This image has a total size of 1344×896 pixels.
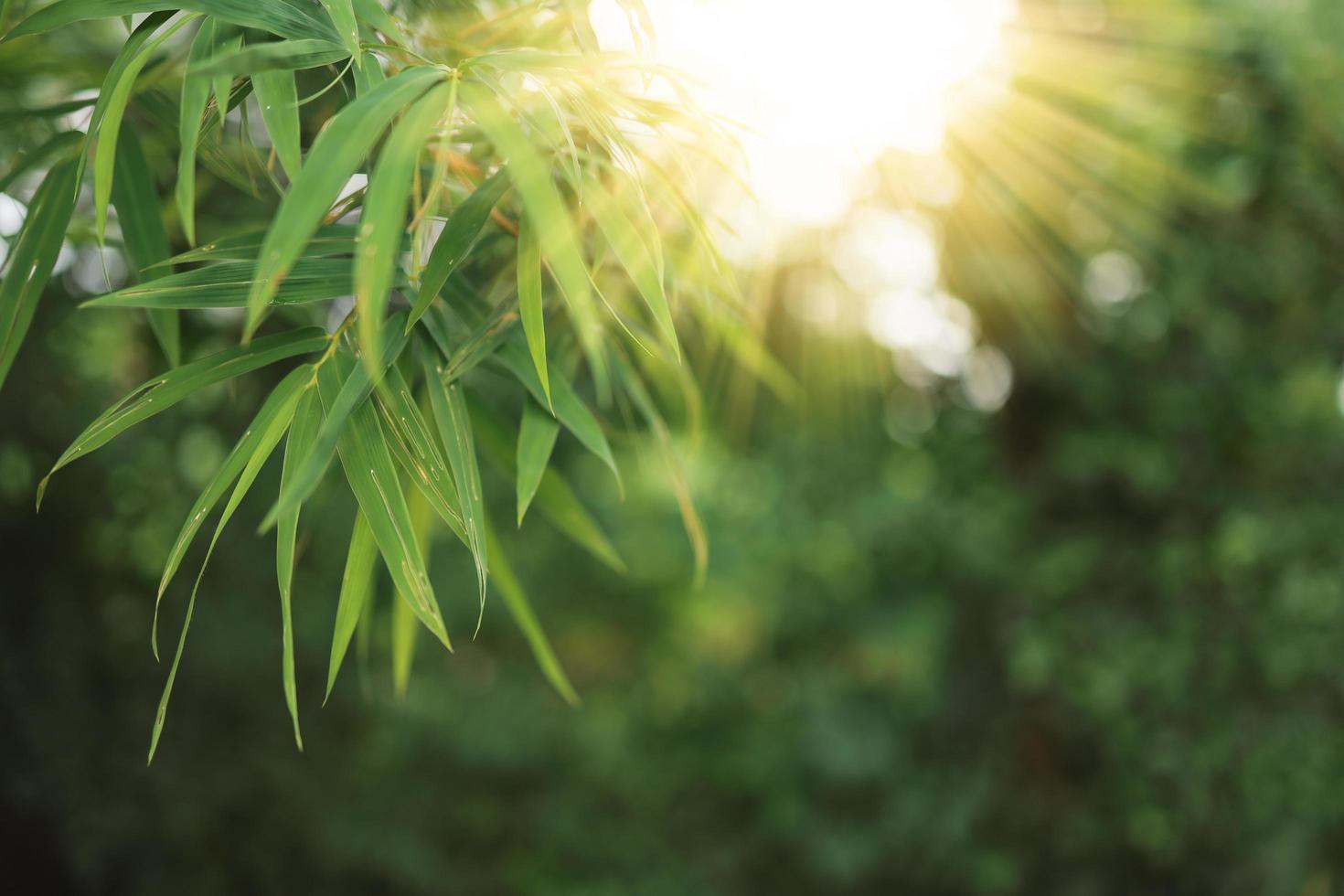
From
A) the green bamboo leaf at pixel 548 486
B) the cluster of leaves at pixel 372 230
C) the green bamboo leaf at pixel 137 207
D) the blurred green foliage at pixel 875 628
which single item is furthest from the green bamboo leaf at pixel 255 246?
the blurred green foliage at pixel 875 628

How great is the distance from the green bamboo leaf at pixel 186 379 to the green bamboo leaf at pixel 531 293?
0.20 metres

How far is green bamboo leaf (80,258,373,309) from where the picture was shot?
78cm

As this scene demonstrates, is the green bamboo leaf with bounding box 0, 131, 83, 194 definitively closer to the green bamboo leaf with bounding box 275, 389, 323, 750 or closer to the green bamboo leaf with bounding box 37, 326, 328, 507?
the green bamboo leaf with bounding box 37, 326, 328, 507

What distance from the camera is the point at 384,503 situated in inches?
30.3

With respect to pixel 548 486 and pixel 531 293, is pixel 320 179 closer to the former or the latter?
pixel 531 293

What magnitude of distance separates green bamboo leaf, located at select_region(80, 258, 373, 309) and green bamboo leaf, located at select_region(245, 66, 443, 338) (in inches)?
6.5

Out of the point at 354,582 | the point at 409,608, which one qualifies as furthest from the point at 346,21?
the point at 409,608

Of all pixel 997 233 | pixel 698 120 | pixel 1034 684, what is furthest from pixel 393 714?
pixel 698 120

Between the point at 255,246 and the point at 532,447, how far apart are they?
34 cm

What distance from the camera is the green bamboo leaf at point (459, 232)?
2.56 feet

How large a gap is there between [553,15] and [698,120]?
1.09 ft

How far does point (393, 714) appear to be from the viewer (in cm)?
343

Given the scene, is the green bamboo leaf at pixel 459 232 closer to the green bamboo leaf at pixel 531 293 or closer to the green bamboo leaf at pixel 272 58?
the green bamboo leaf at pixel 531 293

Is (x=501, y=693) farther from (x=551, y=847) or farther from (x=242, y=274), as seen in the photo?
(x=242, y=274)
